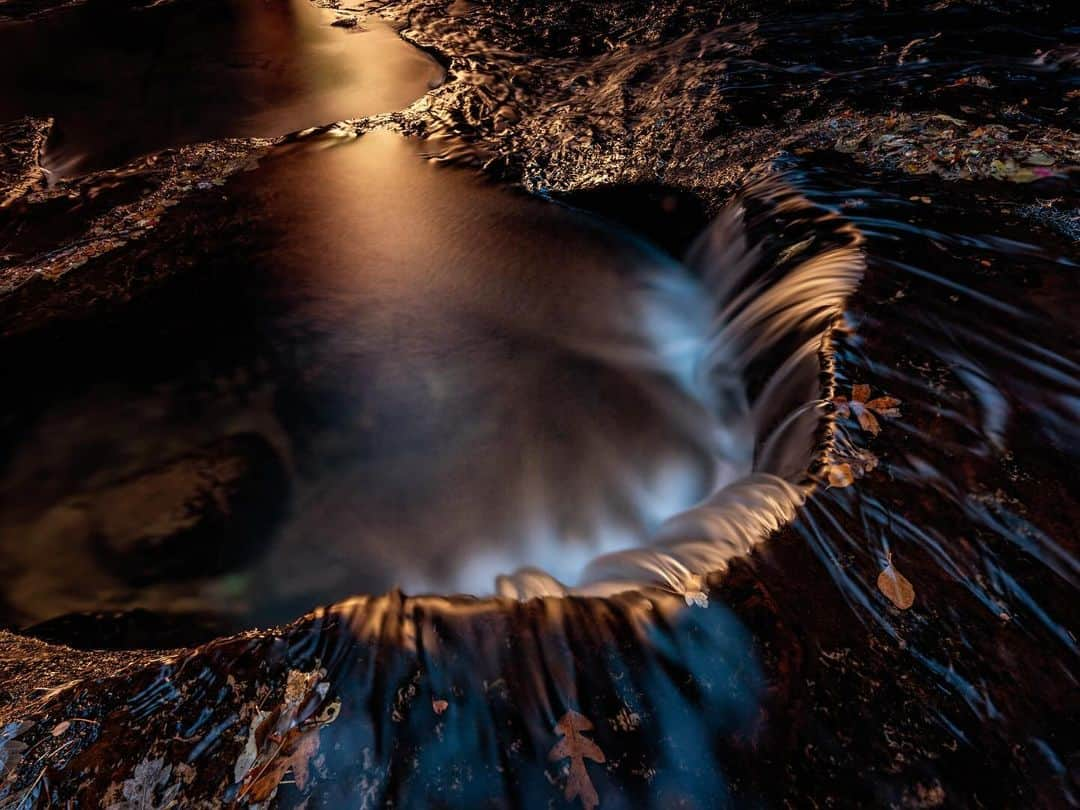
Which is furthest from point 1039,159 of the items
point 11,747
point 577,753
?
point 11,747

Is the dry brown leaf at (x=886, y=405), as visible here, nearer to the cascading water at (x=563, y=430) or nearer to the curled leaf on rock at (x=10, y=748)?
the cascading water at (x=563, y=430)

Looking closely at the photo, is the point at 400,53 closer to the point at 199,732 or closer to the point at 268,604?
the point at 268,604

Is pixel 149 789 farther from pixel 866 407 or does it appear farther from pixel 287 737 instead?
pixel 866 407

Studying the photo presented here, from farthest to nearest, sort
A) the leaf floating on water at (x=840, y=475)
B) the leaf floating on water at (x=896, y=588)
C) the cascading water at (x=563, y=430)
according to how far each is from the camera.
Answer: the leaf floating on water at (x=840, y=475) < the leaf floating on water at (x=896, y=588) < the cascading water at (x=563, y=430)

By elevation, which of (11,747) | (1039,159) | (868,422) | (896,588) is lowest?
(11,747)

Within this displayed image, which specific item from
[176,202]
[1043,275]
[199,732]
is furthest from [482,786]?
[176,202]

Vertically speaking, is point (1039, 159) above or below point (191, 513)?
above

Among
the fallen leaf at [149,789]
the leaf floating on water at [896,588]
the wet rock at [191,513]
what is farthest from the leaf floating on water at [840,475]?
the wet rock at [191,513]
